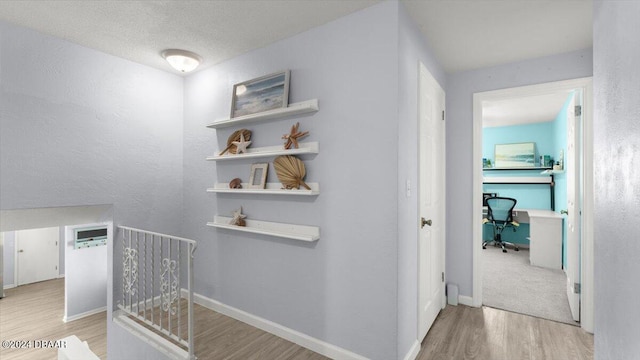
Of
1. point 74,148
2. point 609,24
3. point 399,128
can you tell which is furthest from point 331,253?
point 74,148

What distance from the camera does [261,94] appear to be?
2.51 m

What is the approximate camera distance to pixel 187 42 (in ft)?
8.17

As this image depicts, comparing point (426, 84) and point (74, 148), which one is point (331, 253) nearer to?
point (426, 84)

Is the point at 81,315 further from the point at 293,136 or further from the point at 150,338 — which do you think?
the point at 293,136

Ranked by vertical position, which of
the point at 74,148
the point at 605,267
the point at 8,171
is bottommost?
the point at 605,267

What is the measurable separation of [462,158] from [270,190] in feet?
6.78

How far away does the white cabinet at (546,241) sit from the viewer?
4223 millimetres

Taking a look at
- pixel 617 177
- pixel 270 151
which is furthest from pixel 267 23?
pixel 617 177

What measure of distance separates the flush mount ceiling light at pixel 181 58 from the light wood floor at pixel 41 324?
2.80 m

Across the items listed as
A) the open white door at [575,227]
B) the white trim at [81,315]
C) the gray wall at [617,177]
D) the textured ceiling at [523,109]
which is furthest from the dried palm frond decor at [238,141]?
the textured ceiling at [523,109]

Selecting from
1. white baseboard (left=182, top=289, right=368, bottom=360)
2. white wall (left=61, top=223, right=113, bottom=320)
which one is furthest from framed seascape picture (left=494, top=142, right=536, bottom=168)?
white wall (left=61, top=223, right=113, bottom=320)

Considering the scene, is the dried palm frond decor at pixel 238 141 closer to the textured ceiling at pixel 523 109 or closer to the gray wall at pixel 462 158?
the gray wall at pixel 462 158

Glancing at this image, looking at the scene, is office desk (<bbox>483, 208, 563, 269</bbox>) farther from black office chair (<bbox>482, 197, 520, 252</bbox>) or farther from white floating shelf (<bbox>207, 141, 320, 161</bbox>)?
white floating shelf (<bbox>207, 141, 320, 161</bbox>)

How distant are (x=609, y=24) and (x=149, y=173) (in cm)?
353
